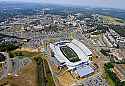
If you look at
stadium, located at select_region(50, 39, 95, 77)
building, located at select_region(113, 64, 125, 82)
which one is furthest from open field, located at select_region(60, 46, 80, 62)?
building, located at select_region(113, 64, 125, 82)

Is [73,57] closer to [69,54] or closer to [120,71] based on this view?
[69,54]

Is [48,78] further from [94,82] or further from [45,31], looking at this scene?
[45,31]

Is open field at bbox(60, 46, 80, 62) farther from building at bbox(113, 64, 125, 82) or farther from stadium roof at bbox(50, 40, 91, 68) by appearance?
building at bbox(113, 64, 125, 82)

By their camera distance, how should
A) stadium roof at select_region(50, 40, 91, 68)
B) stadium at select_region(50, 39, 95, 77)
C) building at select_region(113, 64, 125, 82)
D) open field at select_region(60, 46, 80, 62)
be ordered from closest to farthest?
building at select_region(113, 64, 125, 82) → stadium at select_region(50, 39, 95, 77) → stadium roof at select_region(50, 40, 91, 68) → open field at select_region(60, 46, 80, 62)

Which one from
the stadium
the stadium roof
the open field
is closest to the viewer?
the stadium

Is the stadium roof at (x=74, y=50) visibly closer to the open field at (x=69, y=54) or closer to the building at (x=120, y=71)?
the open field at (x=69, y=54)

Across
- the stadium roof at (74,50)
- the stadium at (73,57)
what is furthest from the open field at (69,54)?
the stadium roof at (74,50)

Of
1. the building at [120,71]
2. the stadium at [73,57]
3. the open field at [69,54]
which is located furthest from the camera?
the open field at [69,54]

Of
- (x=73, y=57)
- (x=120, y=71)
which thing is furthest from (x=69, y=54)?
(x=120, y=71)

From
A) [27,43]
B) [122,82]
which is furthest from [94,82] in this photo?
[27,43]
